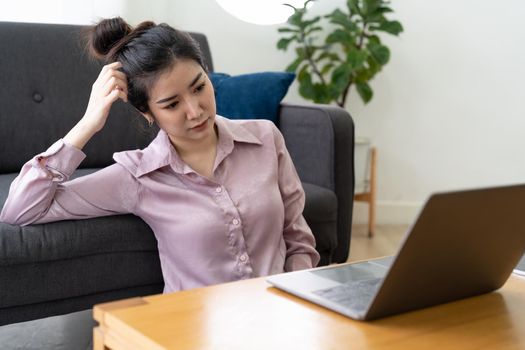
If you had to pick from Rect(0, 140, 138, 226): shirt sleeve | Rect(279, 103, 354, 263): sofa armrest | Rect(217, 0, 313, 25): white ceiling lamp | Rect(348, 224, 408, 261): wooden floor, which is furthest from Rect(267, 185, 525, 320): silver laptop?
Rect(348, 224, 408, 261): wooden floor

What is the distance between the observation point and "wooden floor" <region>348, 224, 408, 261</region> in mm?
3111

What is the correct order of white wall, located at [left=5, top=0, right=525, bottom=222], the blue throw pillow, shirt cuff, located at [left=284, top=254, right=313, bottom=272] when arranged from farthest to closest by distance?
1. white wall, located at [left=5, top=0, right=525, bottom=222]
2. the blue throw pillow
3. shirt cuff, located at [left=284, top=254, right=313, bottom=272]

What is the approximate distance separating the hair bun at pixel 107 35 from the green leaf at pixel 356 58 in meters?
1.82

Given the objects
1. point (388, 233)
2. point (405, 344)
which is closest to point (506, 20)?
point (388, 233)

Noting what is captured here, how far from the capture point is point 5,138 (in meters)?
2.19

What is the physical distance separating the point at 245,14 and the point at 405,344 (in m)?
1.86

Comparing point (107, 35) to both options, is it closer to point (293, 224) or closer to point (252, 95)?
point (293, 224)

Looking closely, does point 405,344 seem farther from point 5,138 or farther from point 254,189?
point 5,138

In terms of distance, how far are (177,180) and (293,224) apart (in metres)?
0.25

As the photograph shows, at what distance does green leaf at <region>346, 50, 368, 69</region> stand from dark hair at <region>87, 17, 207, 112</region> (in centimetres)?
182

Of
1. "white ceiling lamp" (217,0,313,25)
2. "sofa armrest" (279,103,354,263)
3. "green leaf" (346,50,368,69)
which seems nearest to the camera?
"sofa armrest" (279,103,354,263)

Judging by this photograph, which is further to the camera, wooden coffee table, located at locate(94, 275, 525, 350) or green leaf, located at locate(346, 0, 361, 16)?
green leaf, located at locate(346, 0, 361, 16)

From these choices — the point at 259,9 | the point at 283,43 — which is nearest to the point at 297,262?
the point at 259,9

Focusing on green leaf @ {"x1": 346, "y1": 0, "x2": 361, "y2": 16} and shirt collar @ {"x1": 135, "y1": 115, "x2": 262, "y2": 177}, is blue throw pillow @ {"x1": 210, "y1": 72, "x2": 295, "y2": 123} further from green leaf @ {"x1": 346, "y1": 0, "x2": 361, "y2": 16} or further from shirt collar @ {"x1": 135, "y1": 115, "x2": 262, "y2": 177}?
green leaf @ {"x1": 346, "y1": 0, "x2": 361, "y2": 16}
